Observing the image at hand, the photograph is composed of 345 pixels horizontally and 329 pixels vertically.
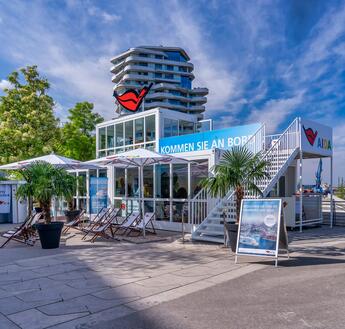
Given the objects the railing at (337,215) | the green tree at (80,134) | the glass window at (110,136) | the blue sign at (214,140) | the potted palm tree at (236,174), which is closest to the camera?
the potted palm tree at (236,174)

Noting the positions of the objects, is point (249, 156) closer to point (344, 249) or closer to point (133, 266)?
point (344, 249)

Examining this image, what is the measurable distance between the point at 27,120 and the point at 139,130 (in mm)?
8058

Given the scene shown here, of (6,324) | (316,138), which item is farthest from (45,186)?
(316,138)

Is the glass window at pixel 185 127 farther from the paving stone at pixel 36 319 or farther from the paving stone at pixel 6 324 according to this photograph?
the paving stone at pixel 6 324

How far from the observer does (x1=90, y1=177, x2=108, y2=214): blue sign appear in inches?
563

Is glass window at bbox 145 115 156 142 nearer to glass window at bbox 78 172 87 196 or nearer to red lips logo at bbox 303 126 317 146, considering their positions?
glass window at bbox 78 172 87 196

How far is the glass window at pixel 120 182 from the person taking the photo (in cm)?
1537

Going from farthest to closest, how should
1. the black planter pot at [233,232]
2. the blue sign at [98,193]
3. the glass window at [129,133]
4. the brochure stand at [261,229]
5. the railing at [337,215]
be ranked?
the glass window at [129,133] < the blue sign at [98,193] < the railing at [337,215] < the black planter pot at [233,232] < the brochure stand at [261,229]

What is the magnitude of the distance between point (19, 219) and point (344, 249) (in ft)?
41.7

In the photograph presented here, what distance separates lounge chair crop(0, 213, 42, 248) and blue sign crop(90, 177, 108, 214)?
3918 mm

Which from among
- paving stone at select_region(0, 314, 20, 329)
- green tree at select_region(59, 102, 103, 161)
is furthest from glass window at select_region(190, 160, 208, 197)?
green tree at select_region(59, 102, 103, 161)

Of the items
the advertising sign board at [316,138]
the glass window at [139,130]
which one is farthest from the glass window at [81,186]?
the advertising sign board at [316,138]

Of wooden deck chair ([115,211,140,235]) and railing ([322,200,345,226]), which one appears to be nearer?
wooden deck chair ([115,211,140,235])

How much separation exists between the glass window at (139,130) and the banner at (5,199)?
5883 millimetres
